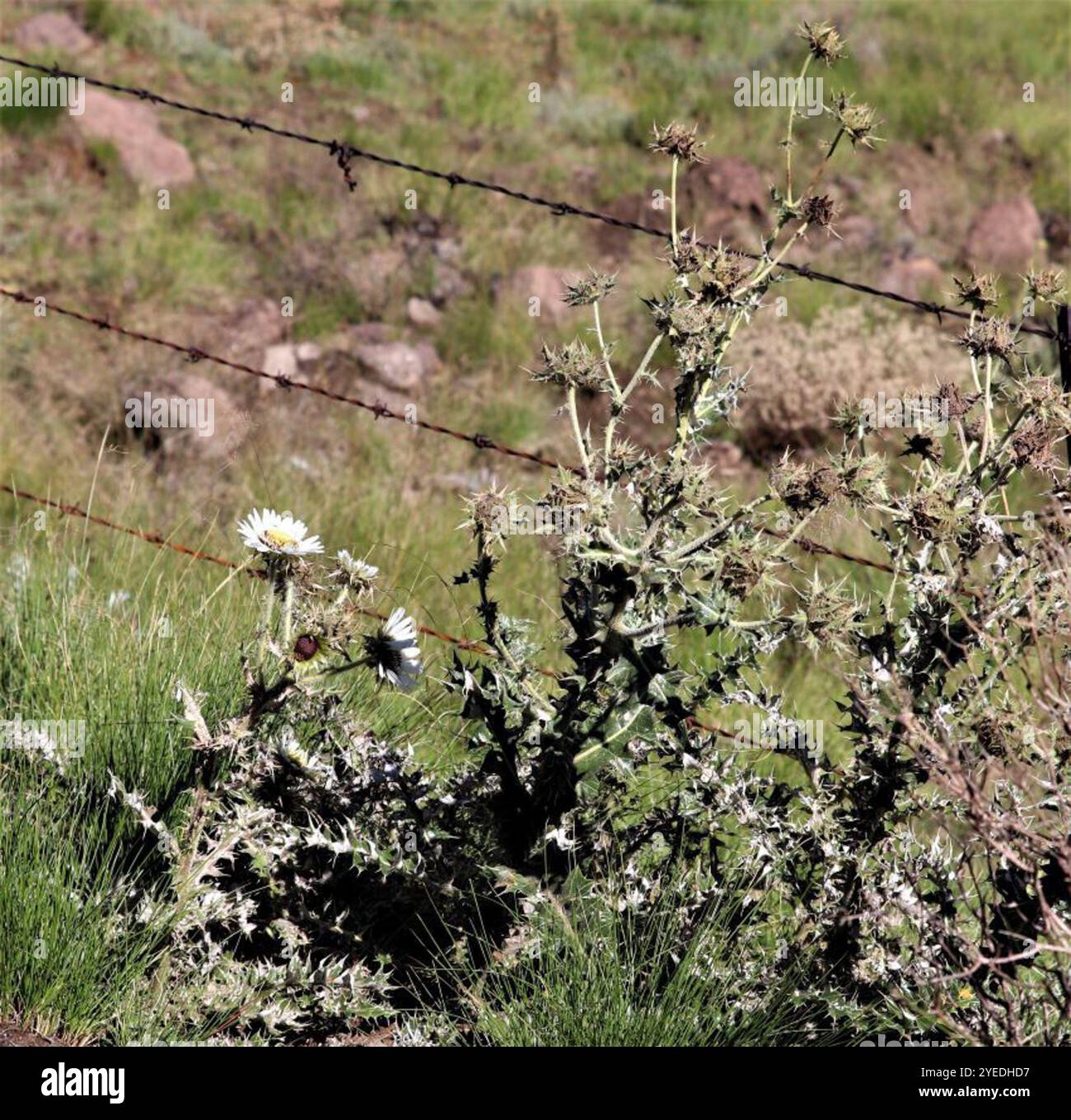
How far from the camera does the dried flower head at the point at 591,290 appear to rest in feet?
8.93

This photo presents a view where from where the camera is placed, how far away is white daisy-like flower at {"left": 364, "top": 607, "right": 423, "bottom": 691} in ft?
8.74

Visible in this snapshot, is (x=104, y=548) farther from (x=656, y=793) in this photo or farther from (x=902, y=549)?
(x=902, y=549)

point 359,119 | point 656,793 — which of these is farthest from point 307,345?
point 656,793

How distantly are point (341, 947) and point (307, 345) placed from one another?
5462 millimetres

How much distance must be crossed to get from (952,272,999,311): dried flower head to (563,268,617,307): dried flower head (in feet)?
2.13

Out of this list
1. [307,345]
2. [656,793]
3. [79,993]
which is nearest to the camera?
[79,993]

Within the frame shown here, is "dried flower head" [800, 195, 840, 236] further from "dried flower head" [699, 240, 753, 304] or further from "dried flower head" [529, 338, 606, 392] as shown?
"dried flower head" [529, 338, 606, 392]

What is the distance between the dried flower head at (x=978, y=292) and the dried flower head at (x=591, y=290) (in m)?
0.65

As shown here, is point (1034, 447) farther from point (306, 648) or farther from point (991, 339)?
point (306, 648)

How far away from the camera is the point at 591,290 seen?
8.99 ft

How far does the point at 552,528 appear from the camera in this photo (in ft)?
8.37

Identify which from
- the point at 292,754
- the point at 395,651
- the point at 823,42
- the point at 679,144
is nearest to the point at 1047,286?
the point at 823,42

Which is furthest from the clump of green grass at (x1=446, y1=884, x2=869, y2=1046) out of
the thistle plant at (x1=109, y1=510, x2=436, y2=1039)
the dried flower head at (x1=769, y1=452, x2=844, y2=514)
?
the dried flower head at (x1=769, y1=452, x2=844, y2=514)

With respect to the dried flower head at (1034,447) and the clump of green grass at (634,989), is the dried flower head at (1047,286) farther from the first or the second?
the clump of green grass at (634,989)
